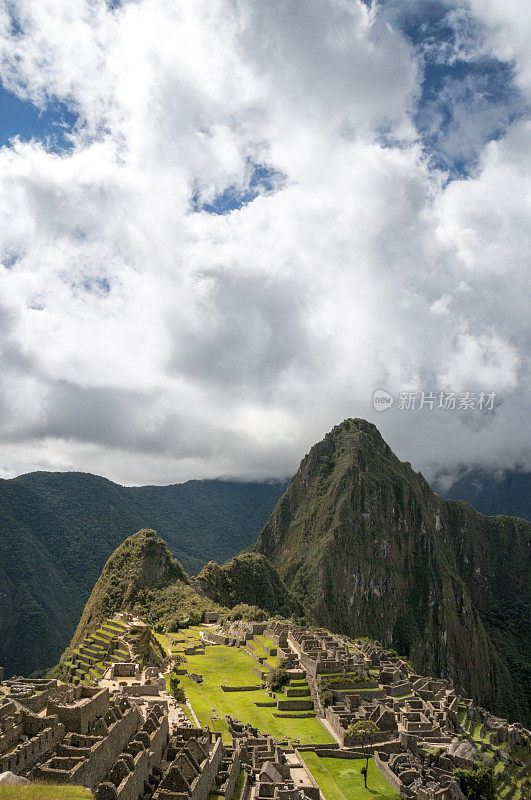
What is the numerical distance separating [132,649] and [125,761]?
27.6 m

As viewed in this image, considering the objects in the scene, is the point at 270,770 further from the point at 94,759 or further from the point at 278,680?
the point at 278,680

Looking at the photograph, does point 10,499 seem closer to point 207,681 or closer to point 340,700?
point 207,681

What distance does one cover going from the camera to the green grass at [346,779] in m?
29.0

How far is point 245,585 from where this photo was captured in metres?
111

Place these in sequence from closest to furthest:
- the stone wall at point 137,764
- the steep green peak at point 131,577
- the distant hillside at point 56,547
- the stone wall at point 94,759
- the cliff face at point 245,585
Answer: the stone wall at point 94,759, the stone wall at point 137,764, the steep green peak at point 131,577, the cliff face at point 245,585, the distant hillside at point 56,547

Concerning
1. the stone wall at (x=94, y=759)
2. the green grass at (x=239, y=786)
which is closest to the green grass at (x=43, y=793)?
the stone wall at (x=94, y=759)

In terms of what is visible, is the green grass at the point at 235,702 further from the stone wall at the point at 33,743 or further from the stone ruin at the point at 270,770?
the stone wall at the point at 33,743

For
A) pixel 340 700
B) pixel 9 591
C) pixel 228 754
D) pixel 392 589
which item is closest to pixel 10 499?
pixel 9 591

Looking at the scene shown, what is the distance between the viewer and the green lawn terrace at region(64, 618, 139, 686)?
41125 millimetres

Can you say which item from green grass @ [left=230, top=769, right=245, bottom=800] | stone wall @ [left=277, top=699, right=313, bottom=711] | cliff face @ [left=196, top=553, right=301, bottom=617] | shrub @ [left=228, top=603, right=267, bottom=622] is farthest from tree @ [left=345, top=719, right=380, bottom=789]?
cliff face @ [left=196, top=553, right=301, bottom=617]

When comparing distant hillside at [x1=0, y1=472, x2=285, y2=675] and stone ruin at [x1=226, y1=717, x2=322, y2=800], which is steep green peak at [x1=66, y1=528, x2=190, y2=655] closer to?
distant hillside at [x1=0, y1=472, x2=285, y2=675]

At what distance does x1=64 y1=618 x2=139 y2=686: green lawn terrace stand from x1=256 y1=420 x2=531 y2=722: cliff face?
76405 millimetres

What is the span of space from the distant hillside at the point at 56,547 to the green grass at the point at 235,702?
189ft

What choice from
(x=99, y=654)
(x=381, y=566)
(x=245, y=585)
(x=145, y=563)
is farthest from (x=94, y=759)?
(x=381, y=566)
